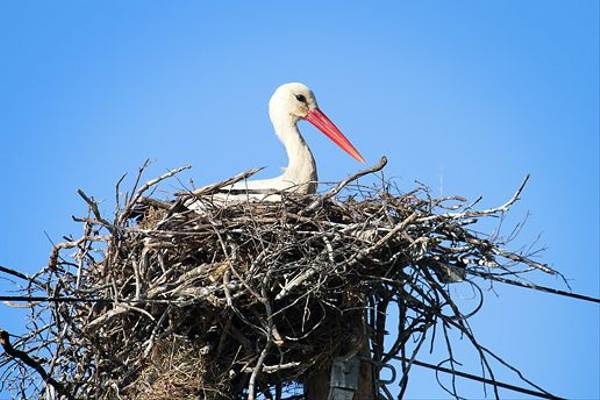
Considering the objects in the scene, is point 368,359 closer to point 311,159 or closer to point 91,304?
point 91,304

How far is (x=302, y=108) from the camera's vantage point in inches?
385

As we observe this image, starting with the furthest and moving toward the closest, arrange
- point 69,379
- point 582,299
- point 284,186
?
point 284,186
point 69,379
point 582,299

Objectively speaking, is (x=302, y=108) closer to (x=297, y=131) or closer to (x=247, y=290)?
(x=297, y=131)

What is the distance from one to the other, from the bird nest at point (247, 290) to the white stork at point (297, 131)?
1234mm

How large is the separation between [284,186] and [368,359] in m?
1.72

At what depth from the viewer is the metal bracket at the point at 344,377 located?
278 inches

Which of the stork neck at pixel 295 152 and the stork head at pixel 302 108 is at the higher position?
the stork head at pixel 302 108

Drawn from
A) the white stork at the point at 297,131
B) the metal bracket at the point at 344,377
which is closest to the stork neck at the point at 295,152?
the white stork at the point at 297,131

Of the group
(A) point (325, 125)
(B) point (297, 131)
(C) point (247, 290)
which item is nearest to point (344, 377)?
(C) point (247, 290)

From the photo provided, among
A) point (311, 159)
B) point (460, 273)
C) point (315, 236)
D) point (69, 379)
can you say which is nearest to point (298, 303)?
point (315, 236)

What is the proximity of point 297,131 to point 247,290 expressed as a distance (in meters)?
2.83

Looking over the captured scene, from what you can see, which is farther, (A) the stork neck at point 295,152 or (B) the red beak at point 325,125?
(B) the red beak at point 325,125

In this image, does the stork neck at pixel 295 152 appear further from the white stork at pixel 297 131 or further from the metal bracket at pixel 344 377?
the metal bracket at pixel 344 377

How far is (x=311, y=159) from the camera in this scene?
29.9 ft
